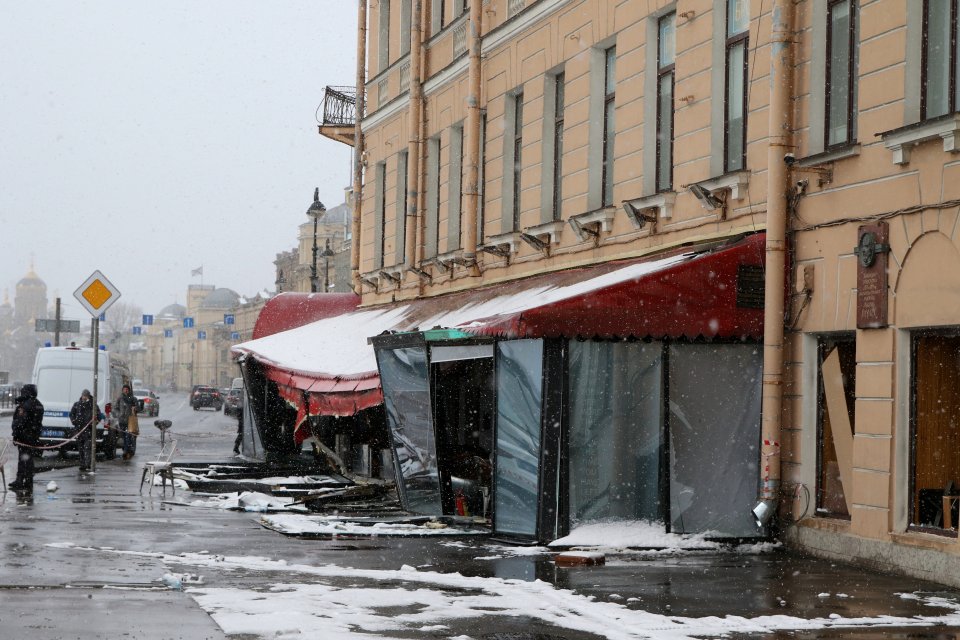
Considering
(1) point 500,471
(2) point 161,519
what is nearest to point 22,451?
(2) point 161,519

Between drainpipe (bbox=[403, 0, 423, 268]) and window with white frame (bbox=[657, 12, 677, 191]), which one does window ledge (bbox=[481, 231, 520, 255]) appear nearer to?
window with white frame (bbox=[657, 12, 677, 191])

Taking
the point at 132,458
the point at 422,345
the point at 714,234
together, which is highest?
the point at 714,234

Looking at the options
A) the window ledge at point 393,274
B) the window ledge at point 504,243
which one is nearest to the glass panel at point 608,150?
the window ledge at point 504,243

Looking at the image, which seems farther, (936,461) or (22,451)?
(22,451)

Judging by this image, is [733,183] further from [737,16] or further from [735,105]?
[737,16]

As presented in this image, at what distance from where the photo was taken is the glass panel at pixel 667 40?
15.7m

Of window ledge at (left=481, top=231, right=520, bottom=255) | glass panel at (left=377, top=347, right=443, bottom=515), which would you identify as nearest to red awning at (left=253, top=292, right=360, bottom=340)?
window ledge at (left=481, top=231, right=520, bottom=255)

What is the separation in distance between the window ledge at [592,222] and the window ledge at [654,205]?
662 mm

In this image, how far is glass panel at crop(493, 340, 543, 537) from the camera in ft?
44.5

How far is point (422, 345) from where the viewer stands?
16031mm

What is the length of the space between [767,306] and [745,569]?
8.84 feet

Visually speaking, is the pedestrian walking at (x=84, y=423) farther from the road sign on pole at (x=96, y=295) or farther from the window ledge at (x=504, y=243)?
the window ledge at (x=504, y=243)

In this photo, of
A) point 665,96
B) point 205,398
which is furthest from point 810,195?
point 205,398

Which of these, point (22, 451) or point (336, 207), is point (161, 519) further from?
point (336, 207)
